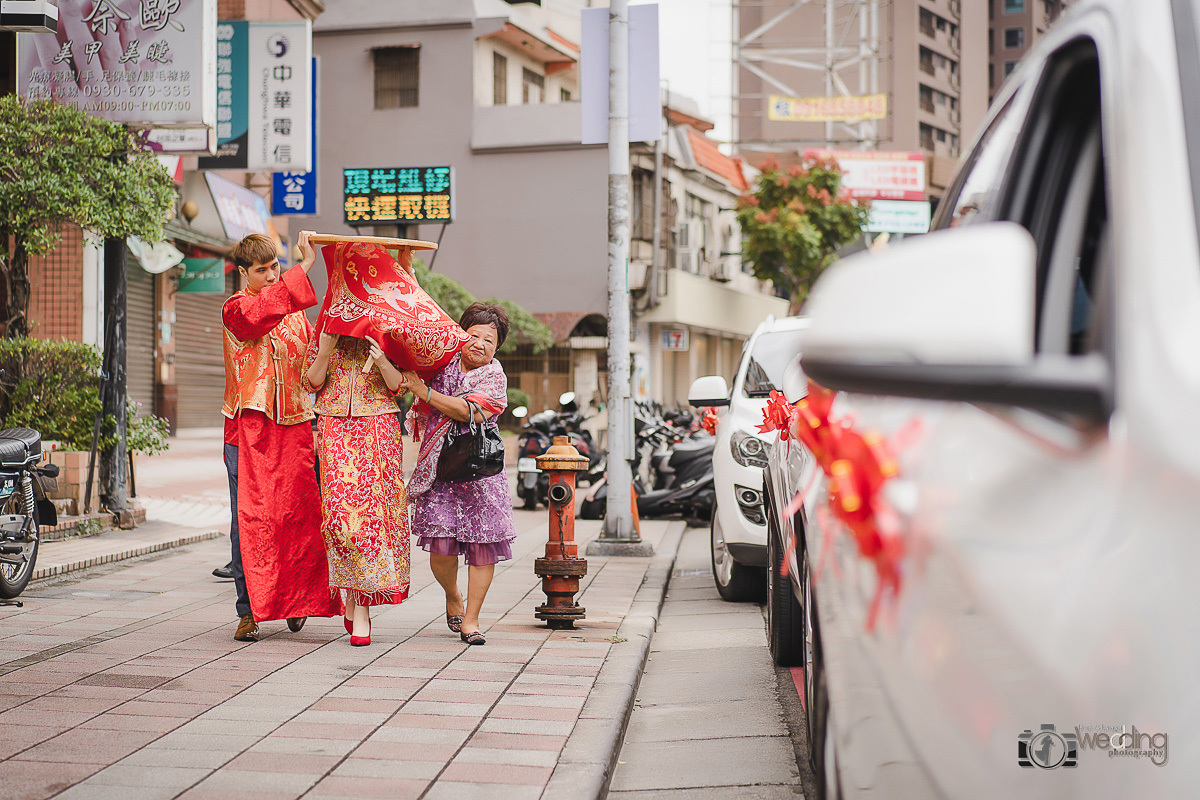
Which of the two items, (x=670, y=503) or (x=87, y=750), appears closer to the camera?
(x=87, y=750)

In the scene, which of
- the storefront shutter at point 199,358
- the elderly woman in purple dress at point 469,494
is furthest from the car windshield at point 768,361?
the storefront shutter at point 199,358

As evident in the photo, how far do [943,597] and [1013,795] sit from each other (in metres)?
0.26

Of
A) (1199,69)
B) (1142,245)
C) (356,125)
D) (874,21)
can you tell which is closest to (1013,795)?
(1142,245)

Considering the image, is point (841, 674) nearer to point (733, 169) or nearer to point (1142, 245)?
point (1142, 245)

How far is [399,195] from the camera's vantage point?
24125 mm

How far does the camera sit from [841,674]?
7.60 ft

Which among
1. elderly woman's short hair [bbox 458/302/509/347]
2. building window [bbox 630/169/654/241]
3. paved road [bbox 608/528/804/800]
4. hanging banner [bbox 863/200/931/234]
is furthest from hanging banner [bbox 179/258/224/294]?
hanging banner [bbox 863/200/931/234]

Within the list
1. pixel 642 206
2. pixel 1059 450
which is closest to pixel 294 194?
pixel 642 206

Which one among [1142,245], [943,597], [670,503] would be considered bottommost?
[670,503]

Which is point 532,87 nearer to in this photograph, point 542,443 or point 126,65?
point 542,443

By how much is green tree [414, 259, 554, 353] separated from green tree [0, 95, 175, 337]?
12.3 meters

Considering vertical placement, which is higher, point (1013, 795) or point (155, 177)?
point (155, 177)

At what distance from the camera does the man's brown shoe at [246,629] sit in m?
6.00

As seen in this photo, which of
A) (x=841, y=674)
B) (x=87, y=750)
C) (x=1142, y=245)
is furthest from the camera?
(x=87, y=750)
